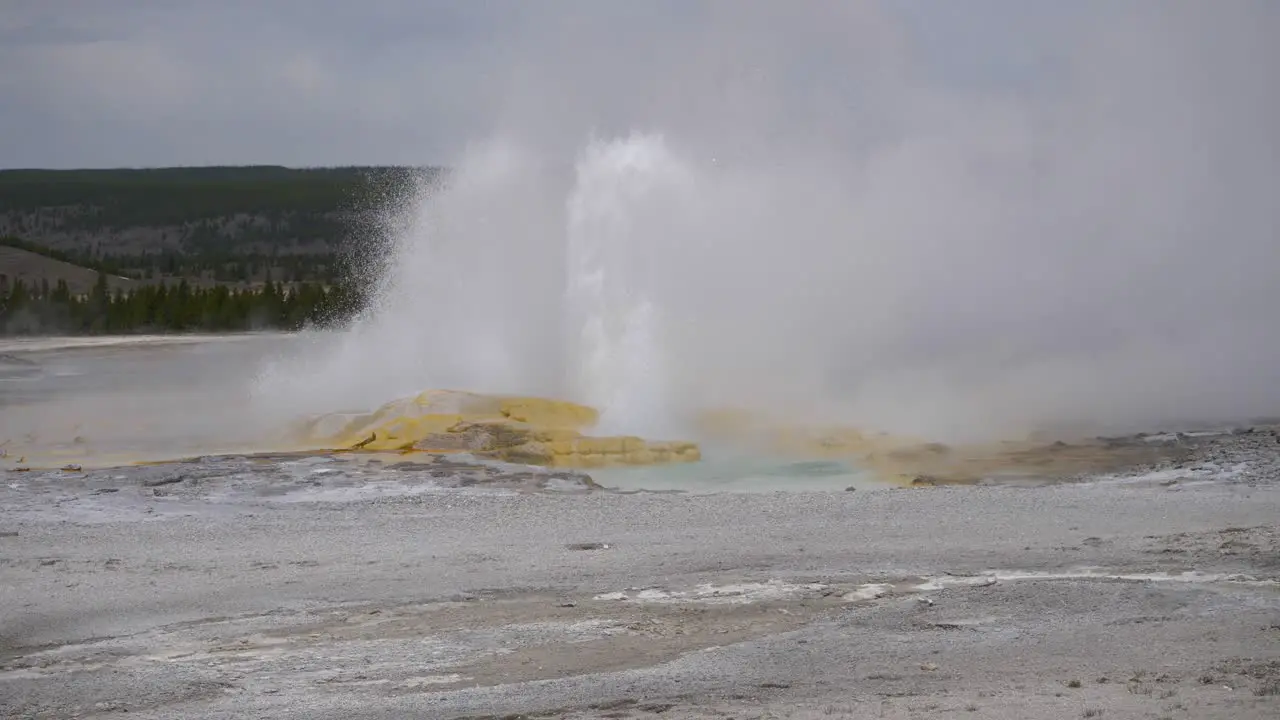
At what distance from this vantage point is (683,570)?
9086 mm

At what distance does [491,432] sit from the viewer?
15211 millimetres

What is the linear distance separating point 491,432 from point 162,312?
28.2 m

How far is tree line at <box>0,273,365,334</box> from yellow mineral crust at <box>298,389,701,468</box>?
24273 millimetres

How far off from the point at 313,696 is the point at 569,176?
1559 centimetres

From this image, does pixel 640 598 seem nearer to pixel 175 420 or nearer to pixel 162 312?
pixel 175 420

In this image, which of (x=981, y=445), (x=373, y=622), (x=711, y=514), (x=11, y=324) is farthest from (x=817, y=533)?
(x=11, y=324)

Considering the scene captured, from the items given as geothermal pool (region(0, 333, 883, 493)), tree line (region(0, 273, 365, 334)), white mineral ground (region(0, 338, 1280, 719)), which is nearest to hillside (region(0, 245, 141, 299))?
tree line (region(0, 273, 365, 334))

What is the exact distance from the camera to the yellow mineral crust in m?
14.6

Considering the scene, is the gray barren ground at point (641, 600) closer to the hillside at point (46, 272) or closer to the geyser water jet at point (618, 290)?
the geyser water jet at point (618, 290)

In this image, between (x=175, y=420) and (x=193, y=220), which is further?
(x=193, y=220)

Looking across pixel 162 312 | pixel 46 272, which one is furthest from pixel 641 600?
pixel 46 272

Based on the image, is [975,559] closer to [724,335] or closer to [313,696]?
[313,696]

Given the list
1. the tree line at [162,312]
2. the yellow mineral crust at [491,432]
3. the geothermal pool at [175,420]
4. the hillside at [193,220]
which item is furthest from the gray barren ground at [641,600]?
the hillside at [193,220]

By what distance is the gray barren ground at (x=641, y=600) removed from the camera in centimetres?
654
